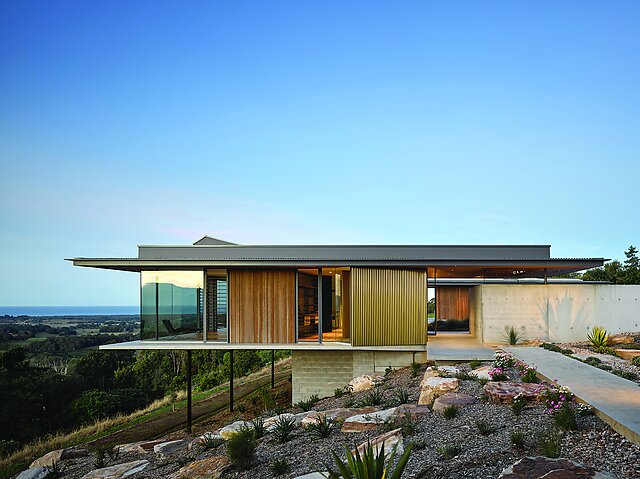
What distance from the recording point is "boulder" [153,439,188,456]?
9.21 meters

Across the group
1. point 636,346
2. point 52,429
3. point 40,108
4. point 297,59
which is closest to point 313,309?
point 636,346

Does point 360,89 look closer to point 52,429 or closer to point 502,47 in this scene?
point 502,47

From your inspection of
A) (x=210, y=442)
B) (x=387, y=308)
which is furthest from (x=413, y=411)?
(x=387, y=308)

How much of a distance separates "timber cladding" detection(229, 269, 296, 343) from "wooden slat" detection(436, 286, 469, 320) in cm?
1164

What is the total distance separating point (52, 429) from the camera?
26078 millimetres

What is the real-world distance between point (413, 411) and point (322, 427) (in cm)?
158

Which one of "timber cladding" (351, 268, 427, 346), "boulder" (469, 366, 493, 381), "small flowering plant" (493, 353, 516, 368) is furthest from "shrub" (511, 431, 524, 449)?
"timber cladding" (351, 268, 427, 346)

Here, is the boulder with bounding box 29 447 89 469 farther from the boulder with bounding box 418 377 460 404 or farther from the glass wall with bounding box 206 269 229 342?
the boulder with bounding box 418 377 460 404

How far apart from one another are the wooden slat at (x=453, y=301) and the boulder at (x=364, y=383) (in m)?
11.4

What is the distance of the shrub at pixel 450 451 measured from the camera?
553cm

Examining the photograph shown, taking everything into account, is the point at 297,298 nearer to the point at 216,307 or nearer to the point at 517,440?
the point at 216,307

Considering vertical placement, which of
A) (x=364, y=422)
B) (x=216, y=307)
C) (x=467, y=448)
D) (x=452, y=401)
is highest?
(x=216, y=307)

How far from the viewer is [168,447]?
950 cm

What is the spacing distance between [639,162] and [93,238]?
36.8 meters
